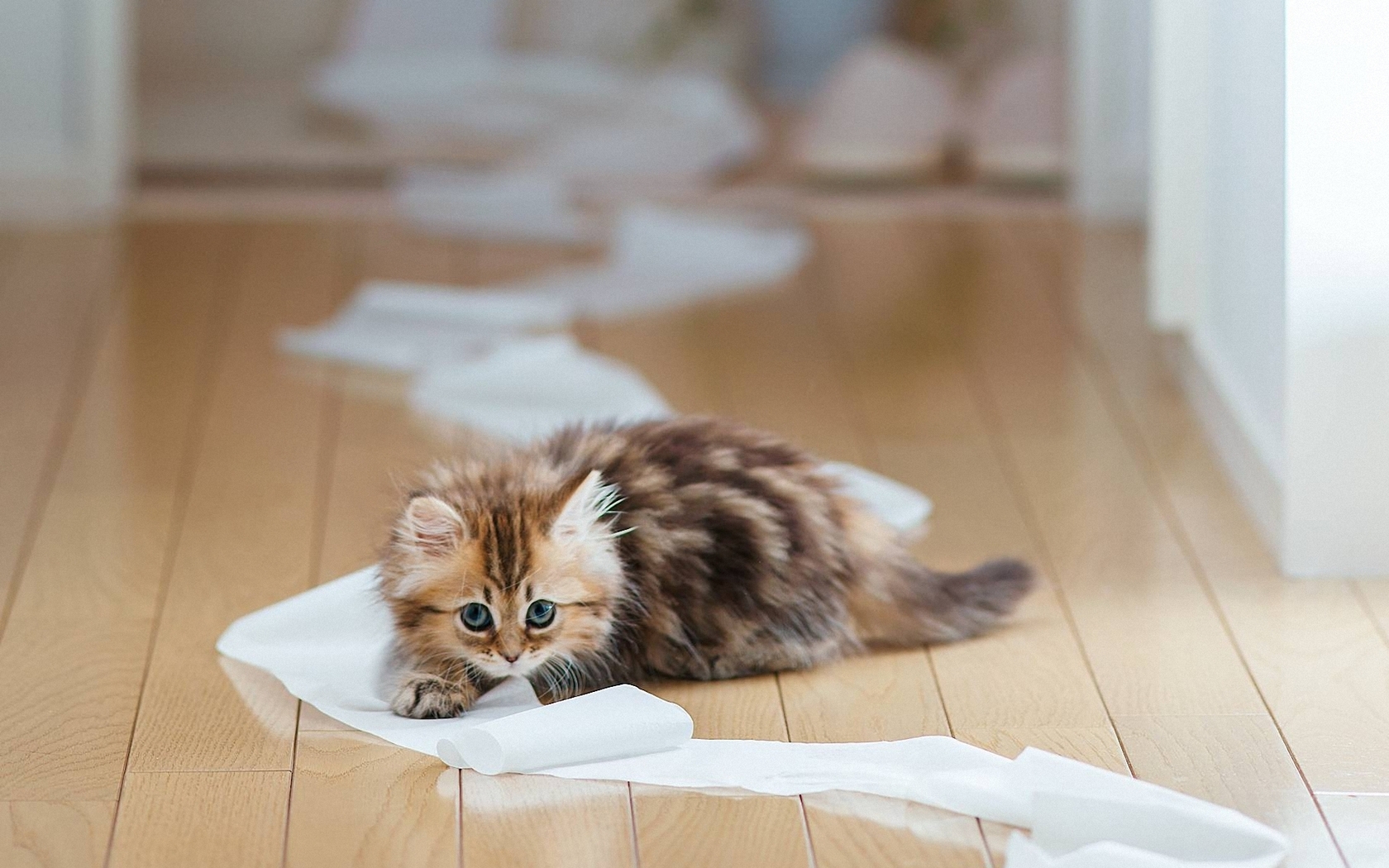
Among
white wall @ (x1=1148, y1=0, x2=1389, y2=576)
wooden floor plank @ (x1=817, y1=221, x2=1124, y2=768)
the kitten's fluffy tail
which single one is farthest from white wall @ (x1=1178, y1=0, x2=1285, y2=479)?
the kitten's fluffy tail

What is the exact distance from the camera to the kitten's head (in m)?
1.61

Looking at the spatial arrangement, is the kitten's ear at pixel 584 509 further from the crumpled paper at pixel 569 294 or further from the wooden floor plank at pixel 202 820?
the crumpled paper at pixel 569 294

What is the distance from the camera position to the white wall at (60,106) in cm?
370

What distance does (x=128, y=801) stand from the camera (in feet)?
5.06

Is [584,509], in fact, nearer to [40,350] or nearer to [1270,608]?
[1270,608]

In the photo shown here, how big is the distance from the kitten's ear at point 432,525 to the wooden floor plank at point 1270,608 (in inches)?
30.5

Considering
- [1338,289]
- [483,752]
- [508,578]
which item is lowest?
[483,752]

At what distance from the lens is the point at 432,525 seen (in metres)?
1.62

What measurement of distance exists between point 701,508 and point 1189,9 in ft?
4.33

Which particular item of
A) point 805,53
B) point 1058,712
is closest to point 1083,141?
point 805,53

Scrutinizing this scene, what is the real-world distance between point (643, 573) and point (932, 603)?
34cm

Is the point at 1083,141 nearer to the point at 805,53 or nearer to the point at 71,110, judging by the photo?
the point at 805,53

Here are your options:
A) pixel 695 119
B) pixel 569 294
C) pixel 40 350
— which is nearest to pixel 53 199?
pixel 40 350

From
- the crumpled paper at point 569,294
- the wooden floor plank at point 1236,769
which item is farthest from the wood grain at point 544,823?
the crumpled paper at point 569,294
